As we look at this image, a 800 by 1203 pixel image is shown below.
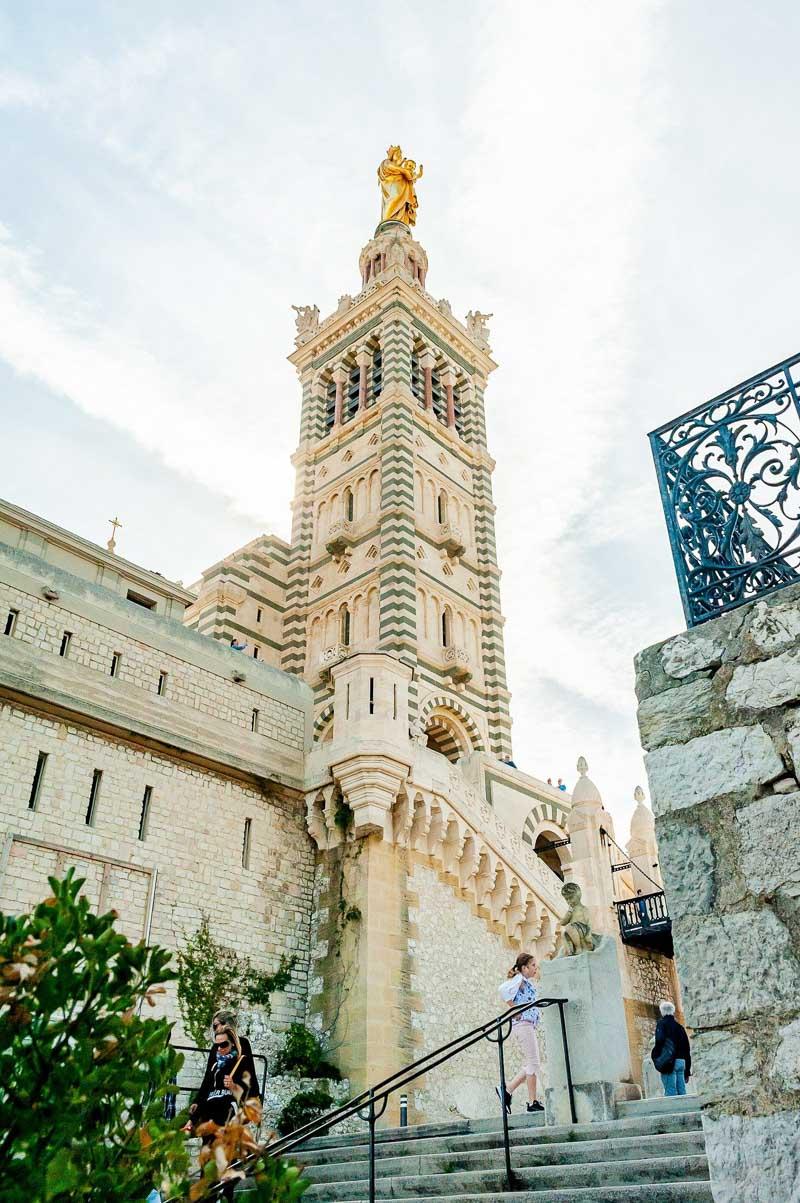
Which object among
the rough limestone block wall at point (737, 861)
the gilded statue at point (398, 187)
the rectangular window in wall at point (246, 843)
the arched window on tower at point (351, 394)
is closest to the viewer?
the rough limestone block wall at point (737, 861)

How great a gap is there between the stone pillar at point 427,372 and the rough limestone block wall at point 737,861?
96.0 feet

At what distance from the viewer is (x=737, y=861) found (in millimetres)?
3686

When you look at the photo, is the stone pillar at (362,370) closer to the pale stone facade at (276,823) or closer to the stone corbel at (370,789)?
the pale stone facade at (276,823)

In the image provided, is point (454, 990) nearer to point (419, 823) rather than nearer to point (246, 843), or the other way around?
point (419, 823)

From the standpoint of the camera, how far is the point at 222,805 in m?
14.6

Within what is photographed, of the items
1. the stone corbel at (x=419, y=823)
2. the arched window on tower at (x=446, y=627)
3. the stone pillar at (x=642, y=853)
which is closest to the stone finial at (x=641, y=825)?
the stone pillar at (x=642, y=853)

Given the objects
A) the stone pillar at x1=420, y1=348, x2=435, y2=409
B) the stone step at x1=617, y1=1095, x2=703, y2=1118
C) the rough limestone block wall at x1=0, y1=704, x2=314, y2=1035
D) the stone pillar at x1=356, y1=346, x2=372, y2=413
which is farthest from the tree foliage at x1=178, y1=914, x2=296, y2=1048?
the stone pillar at x1=420, y1=348, x2=435, y2=409

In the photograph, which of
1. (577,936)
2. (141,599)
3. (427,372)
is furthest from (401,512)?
(577,936)

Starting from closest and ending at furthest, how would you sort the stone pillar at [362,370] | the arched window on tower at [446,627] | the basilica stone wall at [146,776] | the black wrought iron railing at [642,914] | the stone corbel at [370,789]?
the basilica stone wall at [146,776]
the stone corbel at [370,789]
the black wrought iron railing at [642,914]
the arched window on tower at [446,627]
the stone pillar at [362,370]

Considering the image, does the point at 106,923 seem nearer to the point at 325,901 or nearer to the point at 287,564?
the point at 325,901

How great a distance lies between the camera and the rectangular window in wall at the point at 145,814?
43.5 ft

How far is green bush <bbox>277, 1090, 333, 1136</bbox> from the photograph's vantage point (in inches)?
488

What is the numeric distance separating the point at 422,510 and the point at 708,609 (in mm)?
25288

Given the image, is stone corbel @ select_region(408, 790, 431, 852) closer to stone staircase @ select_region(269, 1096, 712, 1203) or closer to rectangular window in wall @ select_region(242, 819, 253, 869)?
rectangular window in wall @ select_region(242, 819, 253, 869)
